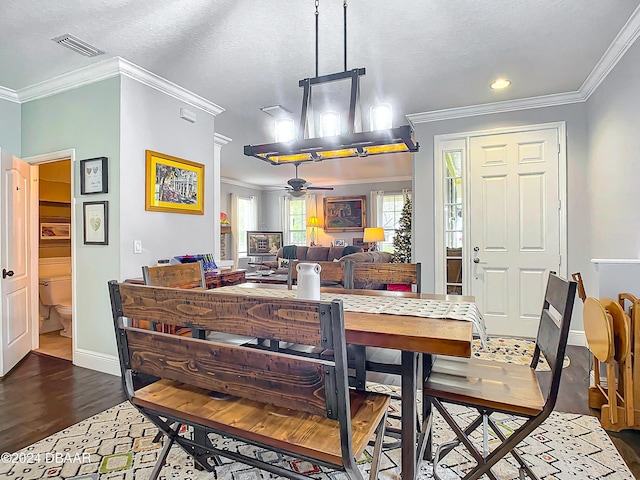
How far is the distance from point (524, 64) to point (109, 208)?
3.67 m

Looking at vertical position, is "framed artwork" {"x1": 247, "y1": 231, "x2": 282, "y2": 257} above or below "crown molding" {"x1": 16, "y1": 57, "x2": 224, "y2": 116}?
below

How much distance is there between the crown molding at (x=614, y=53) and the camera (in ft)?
8.14

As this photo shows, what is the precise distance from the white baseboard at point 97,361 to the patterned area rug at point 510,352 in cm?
299

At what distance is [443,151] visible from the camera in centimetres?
430

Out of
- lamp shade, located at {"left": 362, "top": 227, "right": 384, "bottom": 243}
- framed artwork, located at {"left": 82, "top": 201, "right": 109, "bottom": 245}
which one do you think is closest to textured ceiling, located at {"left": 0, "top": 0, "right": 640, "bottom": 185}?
framed artwork, located at {"left": 82, "top": 201, "right": 109, "bottom": 245}

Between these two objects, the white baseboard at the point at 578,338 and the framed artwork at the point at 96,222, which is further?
the white baseboard at the point at 578,338

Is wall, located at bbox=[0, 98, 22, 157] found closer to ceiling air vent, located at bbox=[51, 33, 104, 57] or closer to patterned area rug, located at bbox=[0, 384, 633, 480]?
ceiling air vent, located at bbox=[51, 33, 104, 57]

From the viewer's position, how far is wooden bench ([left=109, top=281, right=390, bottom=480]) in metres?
1.00

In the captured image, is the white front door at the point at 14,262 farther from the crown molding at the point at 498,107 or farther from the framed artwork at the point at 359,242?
the framed artwork at the point at 359,242

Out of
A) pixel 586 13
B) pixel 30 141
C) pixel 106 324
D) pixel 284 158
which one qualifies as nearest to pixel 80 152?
pixel 30 141

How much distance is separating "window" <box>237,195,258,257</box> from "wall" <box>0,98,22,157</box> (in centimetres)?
608

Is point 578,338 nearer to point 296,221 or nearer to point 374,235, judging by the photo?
point 374,235

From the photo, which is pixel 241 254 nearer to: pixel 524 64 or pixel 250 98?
pixel 250 98

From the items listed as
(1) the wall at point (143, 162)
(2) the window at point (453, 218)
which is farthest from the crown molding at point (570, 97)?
(1) the wall at point (143, 162)
